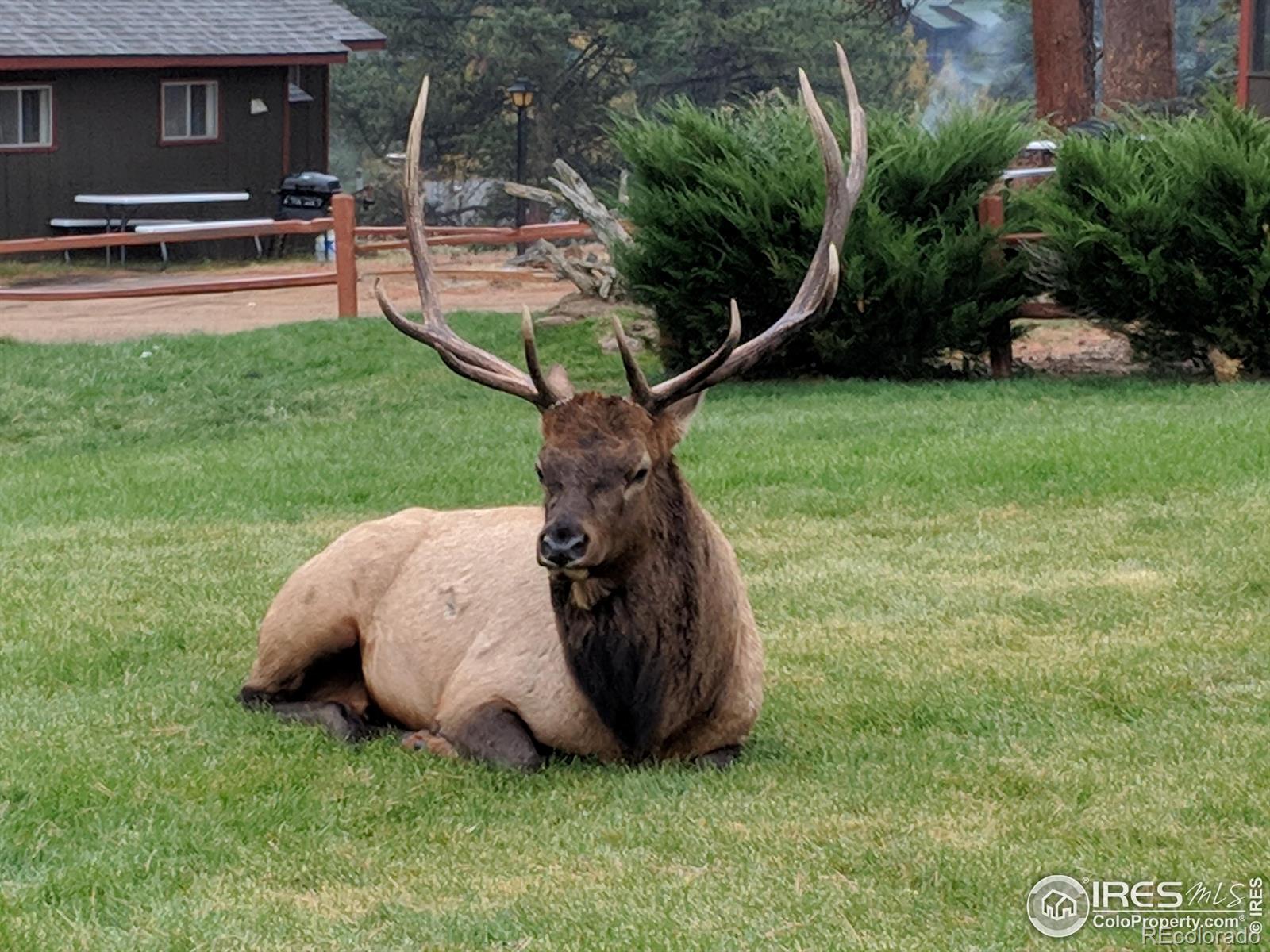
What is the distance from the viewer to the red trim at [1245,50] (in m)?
21.6

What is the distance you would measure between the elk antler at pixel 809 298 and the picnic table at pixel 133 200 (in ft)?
74.1

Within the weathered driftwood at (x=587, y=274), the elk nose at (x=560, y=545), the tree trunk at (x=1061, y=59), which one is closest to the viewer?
the elk nose at (x=560, y=545)

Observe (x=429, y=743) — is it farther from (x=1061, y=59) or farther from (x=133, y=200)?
(x=133, y=200)

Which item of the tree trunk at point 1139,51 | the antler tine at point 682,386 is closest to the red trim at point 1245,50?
the tree trunk at point 1139,51

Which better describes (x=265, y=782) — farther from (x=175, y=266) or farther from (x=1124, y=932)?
(x=175, y=266)

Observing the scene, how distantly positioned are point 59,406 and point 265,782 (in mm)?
9924

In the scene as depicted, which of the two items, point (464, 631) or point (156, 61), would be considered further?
point (156, 61)

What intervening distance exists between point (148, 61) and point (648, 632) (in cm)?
2505

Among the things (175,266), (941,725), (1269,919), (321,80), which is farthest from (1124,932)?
(321,80)

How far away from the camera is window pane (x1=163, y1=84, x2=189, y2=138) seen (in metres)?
30.9

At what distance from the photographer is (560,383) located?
638 cm

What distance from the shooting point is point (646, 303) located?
15.9 m

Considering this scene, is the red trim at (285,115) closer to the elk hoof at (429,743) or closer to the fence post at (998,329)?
the fence post at (998,329)


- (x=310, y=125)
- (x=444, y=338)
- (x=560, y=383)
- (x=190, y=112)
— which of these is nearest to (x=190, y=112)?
(x=190, y=112)
